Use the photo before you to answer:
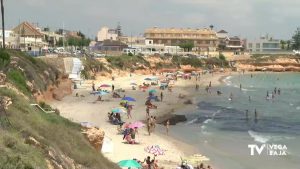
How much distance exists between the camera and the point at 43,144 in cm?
1144

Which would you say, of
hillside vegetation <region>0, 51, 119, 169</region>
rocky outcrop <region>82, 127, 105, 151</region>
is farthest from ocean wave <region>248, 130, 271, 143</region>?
hillside vegetation <region>0, 51, 119, 169</region>

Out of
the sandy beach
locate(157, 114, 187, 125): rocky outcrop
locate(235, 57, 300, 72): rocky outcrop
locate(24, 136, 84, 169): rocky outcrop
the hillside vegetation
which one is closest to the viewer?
the hillside vegetation

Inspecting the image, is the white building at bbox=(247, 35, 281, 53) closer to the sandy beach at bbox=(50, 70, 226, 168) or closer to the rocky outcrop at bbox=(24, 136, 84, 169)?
the sandy beach at bbox=(50, 70, 226, 168)

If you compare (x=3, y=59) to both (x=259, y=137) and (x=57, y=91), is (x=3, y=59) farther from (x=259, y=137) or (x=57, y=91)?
(x=259, y=137)

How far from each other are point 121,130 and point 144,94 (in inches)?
989

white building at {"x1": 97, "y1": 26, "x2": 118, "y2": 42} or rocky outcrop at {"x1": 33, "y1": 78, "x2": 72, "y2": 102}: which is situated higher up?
white building at {"x1": 97, "y1": 26, "x2": 118, "y2": 42}

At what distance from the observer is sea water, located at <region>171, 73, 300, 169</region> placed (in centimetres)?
2519

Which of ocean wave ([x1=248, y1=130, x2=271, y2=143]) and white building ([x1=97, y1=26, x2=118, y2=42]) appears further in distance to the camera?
white building ([x1=97, y1=26, x2=118, y2=42])

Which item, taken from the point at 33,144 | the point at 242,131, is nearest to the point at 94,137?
the point at 33,144

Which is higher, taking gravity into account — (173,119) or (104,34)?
(104,34)

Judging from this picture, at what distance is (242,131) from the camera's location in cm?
3441

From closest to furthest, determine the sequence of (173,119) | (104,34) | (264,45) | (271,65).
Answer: (173,119), (271,65), (104,34), (264,45)

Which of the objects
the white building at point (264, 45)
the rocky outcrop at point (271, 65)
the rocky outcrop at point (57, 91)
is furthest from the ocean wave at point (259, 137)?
the white building at point (264, 45)

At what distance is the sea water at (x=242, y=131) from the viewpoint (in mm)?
25188
